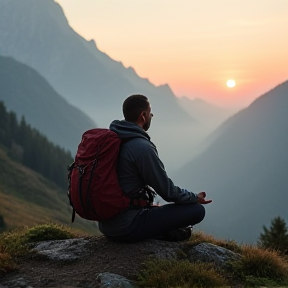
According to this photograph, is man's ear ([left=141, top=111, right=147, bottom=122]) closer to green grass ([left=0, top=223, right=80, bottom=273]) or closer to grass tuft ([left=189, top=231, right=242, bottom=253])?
grass tuft ([left=189, top=231, right=242, bottom=253])

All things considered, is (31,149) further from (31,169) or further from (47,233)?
(47,233)

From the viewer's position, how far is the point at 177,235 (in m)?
9.37

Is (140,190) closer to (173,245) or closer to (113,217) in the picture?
(113,217)

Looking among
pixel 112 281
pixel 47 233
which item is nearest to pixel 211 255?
pixel 112 281

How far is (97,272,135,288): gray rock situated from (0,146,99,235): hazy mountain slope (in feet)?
362

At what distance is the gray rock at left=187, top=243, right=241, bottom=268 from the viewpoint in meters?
8.70

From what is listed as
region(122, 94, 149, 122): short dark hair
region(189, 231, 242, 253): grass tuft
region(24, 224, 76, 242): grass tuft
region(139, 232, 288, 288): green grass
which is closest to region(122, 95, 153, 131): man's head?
region(122, 94, 149, 122): short dark hair

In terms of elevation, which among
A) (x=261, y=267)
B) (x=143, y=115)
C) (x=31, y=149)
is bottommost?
(x=261, y=267)

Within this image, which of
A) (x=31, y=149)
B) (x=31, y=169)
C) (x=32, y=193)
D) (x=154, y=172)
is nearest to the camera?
(x=154, y=172)

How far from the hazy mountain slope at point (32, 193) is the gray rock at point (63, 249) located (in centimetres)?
10766

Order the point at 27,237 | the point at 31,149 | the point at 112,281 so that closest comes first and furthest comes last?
the point at 112,281 → the point at 27,237 → the point at 31,149

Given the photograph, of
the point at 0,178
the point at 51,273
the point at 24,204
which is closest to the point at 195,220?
the point at 51,273

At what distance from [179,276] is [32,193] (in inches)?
5218

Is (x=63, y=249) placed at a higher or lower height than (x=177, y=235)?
lower
